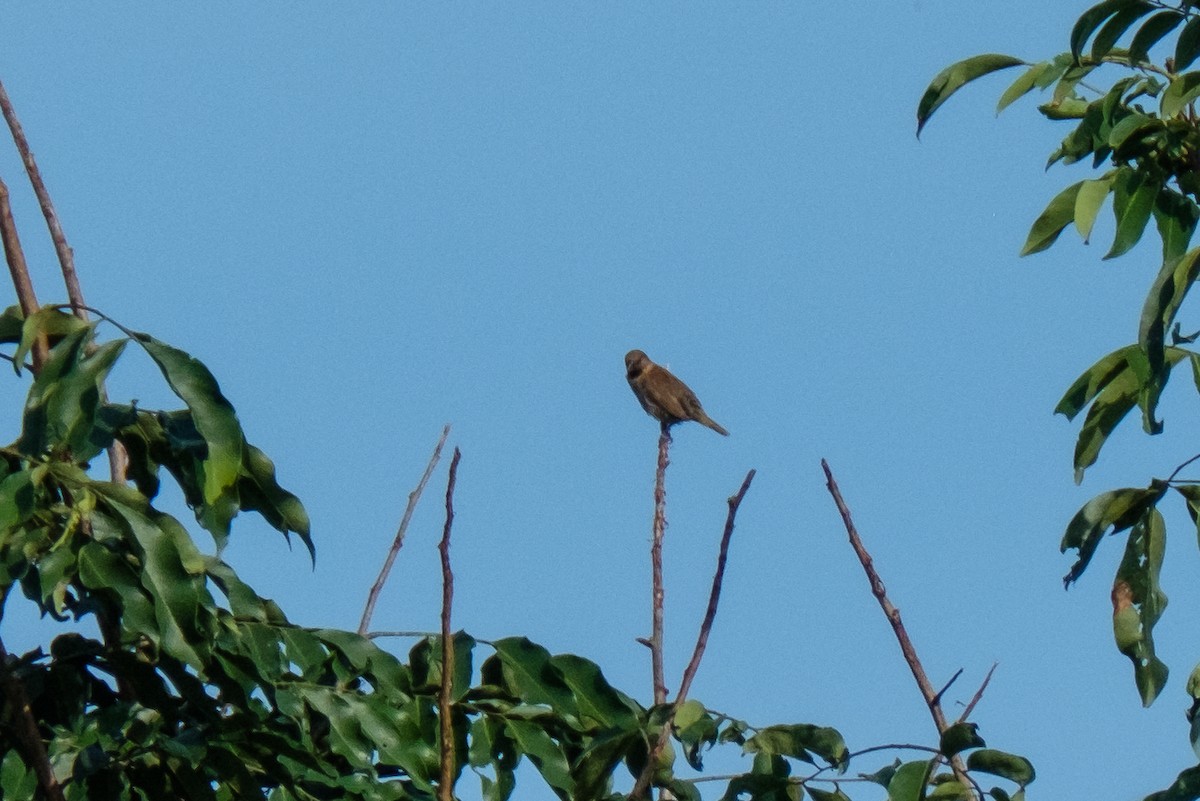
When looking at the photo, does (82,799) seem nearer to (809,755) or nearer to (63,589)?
(63,589)

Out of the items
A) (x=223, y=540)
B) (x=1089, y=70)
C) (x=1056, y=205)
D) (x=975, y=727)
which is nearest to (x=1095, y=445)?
(x=1056, y=205)

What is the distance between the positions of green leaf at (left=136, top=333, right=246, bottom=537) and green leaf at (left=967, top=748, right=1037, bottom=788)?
139 cm

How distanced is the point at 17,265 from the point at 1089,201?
2.23m

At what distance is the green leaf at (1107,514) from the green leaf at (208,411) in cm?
157

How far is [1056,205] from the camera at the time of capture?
3.59 metres

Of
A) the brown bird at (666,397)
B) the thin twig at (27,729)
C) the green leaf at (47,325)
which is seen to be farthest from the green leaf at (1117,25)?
the brown bird at (666,397)

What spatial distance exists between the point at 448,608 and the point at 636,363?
1457 cm

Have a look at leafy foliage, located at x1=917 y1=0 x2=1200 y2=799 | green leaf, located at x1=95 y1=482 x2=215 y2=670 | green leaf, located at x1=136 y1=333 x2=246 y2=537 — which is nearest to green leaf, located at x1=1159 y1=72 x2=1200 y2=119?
leafy foliage, located at x1=917 y1=0 x2=1200 y2=799

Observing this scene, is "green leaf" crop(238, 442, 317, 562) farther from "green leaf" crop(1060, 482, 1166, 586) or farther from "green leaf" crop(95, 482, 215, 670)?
"green leaf" crop(1060, 482, 1166, 586)

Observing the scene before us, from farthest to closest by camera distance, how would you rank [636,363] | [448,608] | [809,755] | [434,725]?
1. [636,363]
2. [434,725]
3. [809,755]
4. [448,608]

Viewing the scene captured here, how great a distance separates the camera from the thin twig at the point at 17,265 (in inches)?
135

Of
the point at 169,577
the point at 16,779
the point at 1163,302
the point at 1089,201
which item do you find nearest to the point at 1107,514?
the point at 1163,302

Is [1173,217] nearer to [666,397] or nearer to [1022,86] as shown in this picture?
[1022,86]

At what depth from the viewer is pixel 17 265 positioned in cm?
362
